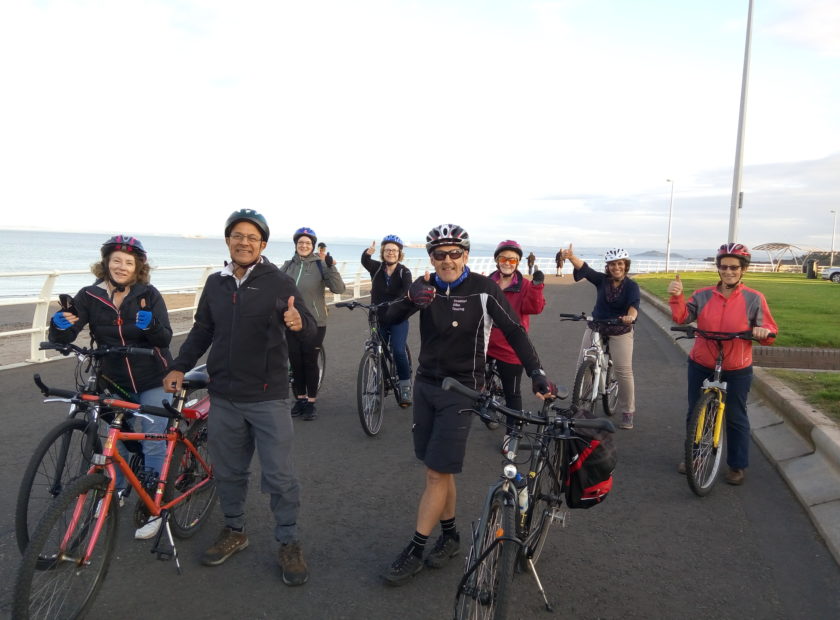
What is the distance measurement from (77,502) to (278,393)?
1203 millimetres

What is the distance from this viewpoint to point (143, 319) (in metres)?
4.44

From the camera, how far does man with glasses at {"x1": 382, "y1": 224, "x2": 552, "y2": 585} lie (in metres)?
3.83

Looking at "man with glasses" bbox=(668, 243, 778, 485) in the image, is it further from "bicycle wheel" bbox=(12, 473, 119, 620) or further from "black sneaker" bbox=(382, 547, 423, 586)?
"bicycle wheel" bbox=(12, 473, 119, 620)

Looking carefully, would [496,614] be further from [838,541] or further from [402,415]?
[402,415]

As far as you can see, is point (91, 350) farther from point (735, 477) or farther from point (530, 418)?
point (735, 477)

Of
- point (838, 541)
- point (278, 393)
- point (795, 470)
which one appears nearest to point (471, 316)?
point (278, 393)

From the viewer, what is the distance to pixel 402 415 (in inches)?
302

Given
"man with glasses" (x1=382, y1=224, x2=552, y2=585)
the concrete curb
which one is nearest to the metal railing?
the concrete curb

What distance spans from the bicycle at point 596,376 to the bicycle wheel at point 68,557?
4.82 metres

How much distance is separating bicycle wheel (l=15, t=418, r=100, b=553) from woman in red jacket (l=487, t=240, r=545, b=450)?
3709mm

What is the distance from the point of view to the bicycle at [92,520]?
10.1ft

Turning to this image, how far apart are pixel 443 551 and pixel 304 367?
3.56 metres

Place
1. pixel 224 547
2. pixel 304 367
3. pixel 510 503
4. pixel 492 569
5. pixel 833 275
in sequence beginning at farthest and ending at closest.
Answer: pixel 833 275 → pixel 304 367 → pixel 224 547 → pixel 510 503 → pixel 492 569

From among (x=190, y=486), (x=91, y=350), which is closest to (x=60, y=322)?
(x=91, y=350)
